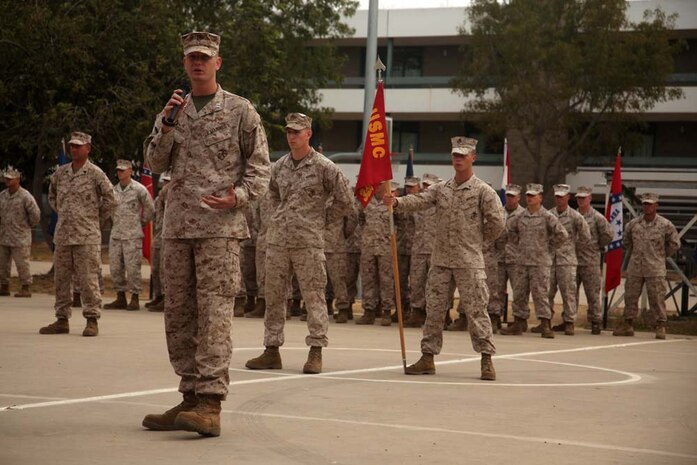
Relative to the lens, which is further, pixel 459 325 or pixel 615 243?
pixel 615 243

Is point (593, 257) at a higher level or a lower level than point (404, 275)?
higher

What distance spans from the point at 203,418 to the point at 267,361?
13.7 feet

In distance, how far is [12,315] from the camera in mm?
17266

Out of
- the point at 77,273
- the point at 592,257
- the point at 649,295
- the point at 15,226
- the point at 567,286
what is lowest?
the point at 649,295

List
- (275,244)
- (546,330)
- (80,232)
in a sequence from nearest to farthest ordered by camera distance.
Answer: (275,244)
(80,232)
(546,330)

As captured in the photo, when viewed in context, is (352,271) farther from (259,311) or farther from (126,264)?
(126,264)

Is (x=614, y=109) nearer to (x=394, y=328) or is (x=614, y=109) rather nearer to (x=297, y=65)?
(x=297, y=65)

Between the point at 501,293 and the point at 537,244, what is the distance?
3.55 ft

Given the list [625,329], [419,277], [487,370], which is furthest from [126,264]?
[487,370]

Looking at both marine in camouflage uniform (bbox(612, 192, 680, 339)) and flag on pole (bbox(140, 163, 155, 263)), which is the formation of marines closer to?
marine in camouflage uniform (bbox(612, 192, 680, 339))

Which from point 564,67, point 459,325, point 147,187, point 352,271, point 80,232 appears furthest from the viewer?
point 564,67

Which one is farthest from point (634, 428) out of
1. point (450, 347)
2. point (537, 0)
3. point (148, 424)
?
point (537, 0)

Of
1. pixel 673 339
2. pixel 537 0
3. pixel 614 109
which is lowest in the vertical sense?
pixel 673 339

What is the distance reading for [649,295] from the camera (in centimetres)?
1967
